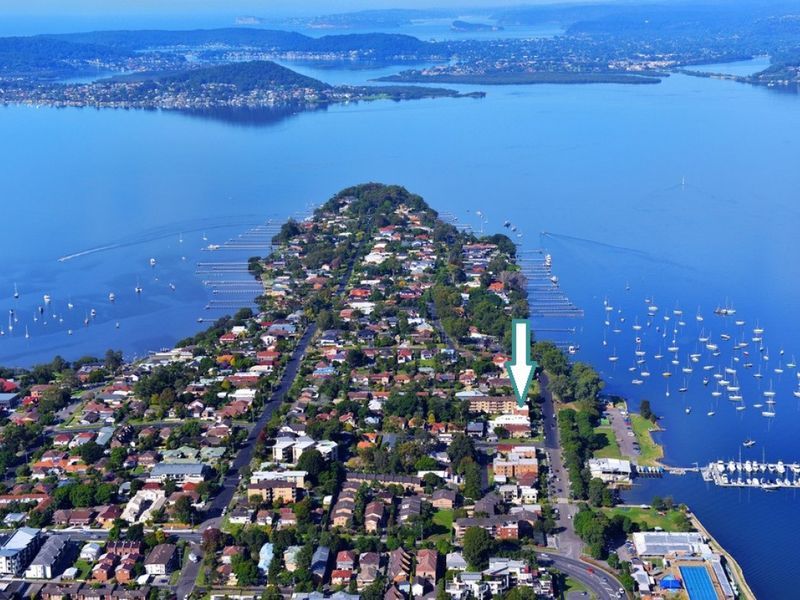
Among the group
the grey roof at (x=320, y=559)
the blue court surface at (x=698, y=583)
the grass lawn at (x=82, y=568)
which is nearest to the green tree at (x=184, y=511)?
the grass lawn at (x=82, y=568)

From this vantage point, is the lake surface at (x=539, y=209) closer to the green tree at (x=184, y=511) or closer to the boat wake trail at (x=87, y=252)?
the boat wake trail at (x=87, y=252)

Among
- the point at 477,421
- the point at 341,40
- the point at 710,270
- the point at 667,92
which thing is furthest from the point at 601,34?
the point at 477,421

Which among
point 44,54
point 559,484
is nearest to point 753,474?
point 559,484

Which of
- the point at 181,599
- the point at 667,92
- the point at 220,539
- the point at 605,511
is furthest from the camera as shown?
the point at 667,92

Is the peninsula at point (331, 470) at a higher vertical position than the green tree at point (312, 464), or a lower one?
lower

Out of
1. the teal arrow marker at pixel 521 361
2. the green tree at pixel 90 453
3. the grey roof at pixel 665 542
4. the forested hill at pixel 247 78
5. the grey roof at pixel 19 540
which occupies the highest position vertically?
the teal arrow marker at pixel 521 361

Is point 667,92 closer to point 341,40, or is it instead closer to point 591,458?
point 341,40
